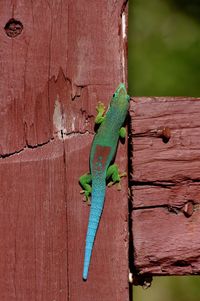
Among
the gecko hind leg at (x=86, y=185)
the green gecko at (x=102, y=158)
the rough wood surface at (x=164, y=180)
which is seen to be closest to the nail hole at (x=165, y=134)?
the rough wood surface at (x=164, y=180)

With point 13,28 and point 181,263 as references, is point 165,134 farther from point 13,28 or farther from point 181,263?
point 13,28

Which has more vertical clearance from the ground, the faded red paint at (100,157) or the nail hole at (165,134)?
the nail hole at (165,134)

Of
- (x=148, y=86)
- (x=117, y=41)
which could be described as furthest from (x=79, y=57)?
(x=148, y=86)

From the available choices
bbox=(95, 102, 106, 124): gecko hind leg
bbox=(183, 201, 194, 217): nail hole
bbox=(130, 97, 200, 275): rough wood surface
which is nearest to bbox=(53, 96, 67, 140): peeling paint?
bbox=(95, 102, 106, 124): gecko hind leg

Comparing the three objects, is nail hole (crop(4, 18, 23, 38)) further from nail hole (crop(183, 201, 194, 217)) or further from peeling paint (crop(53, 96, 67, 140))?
nail hole (crop(183, 201, 194, 217))

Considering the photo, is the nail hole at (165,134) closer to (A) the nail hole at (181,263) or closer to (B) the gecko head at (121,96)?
(B) the gecko head at (121,96)

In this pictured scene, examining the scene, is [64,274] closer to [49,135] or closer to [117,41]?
[49,135]

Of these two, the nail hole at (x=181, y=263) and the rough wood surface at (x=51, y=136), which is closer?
the rough wood surface at (x=51, y=136)
